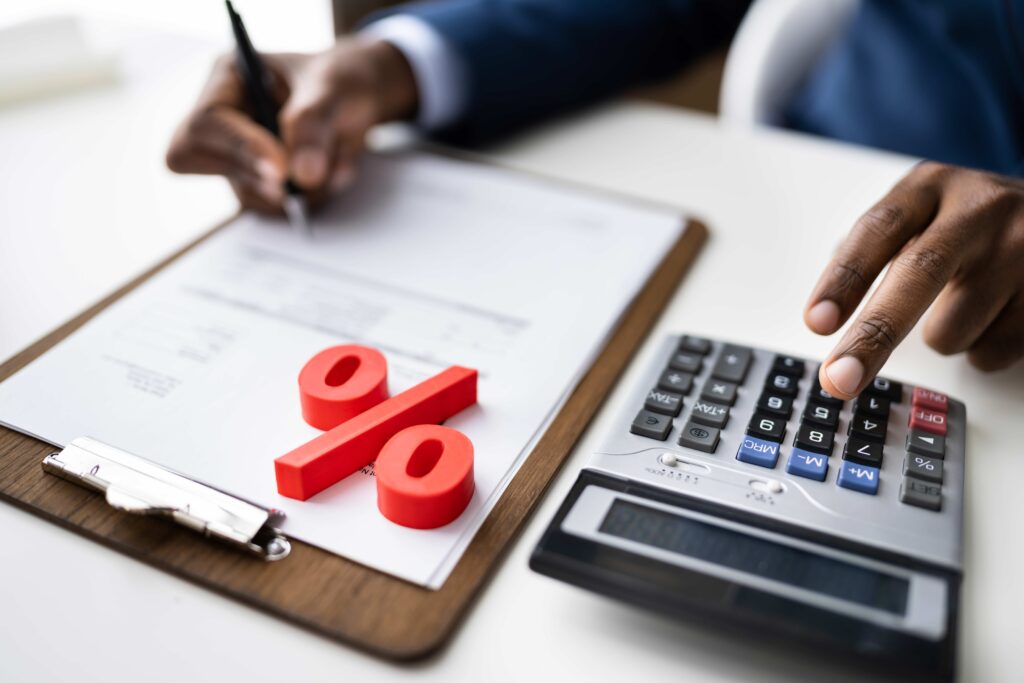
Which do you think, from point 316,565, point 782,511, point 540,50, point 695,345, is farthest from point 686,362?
point 540,50

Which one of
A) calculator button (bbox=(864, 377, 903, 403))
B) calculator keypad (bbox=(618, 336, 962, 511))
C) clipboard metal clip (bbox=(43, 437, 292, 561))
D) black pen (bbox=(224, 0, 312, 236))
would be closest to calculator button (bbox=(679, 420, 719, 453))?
calculator keypad (bbox=(618, 336, 962, 511))

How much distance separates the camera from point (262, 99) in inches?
26.7

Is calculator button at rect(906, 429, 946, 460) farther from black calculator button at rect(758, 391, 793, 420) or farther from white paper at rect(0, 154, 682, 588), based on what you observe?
white paper at rect(0, 154, 682, 588)

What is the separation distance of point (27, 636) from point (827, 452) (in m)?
0.38

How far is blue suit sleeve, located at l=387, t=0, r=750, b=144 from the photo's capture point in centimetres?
79

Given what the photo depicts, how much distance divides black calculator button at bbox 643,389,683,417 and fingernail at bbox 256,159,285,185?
14.0 inches

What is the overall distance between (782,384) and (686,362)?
5cm

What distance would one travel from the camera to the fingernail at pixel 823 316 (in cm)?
47

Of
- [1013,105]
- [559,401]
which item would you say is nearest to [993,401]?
[559,401]

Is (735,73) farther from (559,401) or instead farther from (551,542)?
(551,542)

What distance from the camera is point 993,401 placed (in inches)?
20.3

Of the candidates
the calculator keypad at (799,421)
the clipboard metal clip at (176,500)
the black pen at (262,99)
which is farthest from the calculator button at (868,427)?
the black pen at (262,99)

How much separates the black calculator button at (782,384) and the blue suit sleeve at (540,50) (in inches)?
16.7

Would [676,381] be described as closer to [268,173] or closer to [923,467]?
[923,467]
